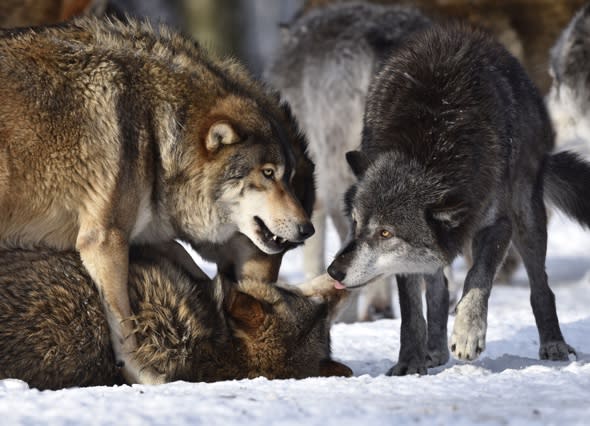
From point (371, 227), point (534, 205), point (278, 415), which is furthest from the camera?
point (534, 205)

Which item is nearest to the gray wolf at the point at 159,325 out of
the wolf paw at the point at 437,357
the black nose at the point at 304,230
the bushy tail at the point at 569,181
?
the black nose at the point at 304,230

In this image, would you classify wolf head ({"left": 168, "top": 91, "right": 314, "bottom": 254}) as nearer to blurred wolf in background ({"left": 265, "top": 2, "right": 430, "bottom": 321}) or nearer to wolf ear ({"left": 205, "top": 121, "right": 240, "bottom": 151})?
wolf ear ({"left": 205, "top": 121, "right": 240, "bottom": 151})

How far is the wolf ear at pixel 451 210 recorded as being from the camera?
5.61m

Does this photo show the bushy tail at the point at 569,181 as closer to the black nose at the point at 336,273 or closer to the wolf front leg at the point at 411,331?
the wolf front leg at the point at 411,331

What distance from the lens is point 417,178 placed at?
5.67 meters

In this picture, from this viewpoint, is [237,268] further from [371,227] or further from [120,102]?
[120,102]

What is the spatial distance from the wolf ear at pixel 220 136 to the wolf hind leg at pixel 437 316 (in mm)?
1607

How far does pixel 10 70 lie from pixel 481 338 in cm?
273

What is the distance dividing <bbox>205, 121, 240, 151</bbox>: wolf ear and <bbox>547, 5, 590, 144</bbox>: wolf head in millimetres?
6098

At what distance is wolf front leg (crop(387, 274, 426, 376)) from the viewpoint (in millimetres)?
5875

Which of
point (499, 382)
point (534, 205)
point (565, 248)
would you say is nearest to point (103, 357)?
point (499, 382)

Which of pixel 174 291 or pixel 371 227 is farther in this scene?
pixel 371 227

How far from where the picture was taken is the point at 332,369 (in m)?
5.36

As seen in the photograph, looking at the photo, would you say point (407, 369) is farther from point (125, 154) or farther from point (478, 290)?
point (125, 154)
